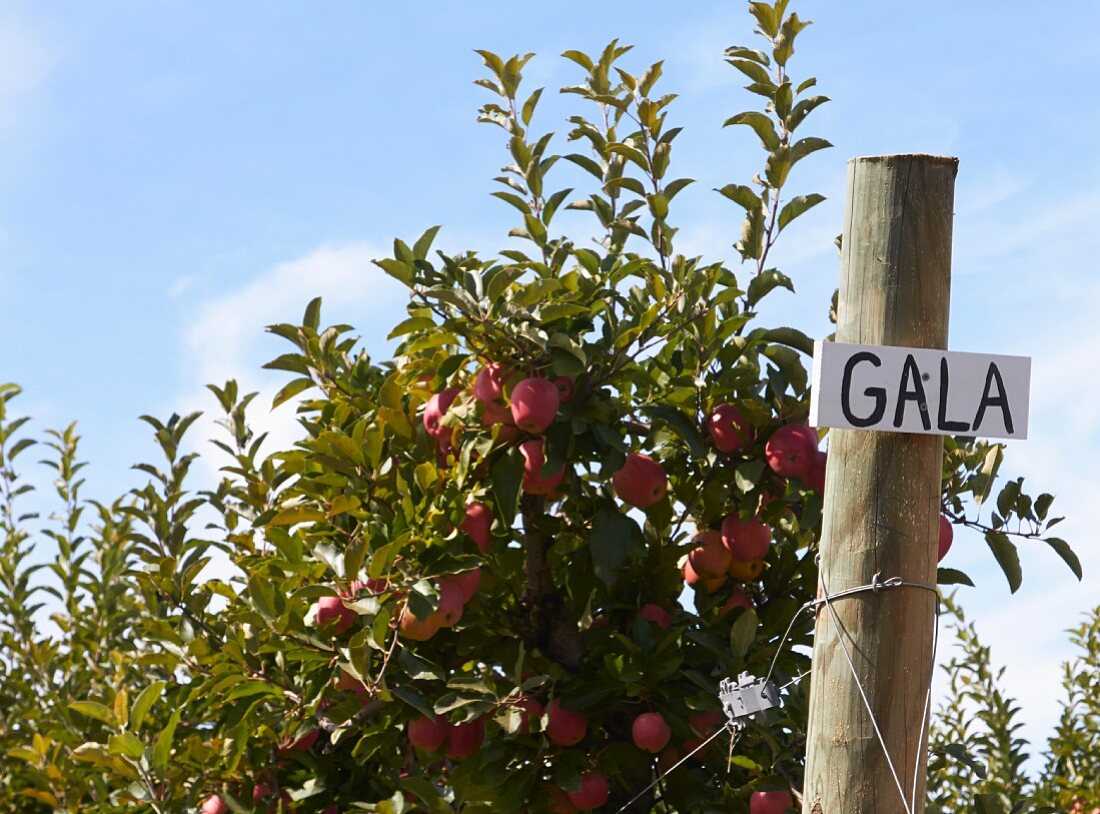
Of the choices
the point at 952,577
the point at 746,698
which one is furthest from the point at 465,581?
the point at 952,577

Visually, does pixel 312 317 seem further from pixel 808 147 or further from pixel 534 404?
pixel 808 147

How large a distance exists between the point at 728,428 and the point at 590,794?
100 cm

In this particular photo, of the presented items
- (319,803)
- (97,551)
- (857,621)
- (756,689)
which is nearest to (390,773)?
(319,803)

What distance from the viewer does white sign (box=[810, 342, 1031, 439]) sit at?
265 centimetres

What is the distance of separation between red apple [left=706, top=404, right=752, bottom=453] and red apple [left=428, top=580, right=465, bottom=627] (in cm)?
78

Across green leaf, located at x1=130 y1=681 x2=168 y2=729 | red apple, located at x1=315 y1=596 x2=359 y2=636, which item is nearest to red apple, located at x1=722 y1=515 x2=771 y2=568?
red apple, located at x1=315 y1=596 x2=359 y2=636

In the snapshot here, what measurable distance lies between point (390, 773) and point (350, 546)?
84cm

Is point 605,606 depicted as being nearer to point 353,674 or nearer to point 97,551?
point 353,674

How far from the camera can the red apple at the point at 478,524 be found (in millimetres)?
3428

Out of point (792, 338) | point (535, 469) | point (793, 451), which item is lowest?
point (535, 469)

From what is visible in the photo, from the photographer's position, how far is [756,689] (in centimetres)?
290

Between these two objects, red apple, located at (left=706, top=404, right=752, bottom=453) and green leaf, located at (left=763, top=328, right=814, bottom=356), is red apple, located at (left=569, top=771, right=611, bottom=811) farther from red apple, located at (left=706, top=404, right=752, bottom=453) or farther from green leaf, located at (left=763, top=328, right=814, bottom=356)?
green leaf, located at (left=763, top=328, right=814, bottom=356)

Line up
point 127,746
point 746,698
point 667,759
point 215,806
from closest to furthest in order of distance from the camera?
1. point 746,698
2. point 667,759
3. point 127,746
4. point 215,806

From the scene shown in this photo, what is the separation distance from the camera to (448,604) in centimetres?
328
